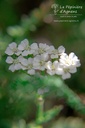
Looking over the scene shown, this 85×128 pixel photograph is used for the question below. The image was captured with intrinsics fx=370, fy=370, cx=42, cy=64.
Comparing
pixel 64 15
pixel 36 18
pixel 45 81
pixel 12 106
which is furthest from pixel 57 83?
pixel 36 18

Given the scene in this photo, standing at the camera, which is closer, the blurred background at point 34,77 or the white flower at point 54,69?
the white flower at point 54,69

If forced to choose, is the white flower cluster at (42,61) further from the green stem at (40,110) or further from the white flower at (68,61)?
the green stem at (40,110)

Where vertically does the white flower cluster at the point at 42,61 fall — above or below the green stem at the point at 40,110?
above

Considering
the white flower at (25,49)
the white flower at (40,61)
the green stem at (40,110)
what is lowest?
the green stem at (40,110)

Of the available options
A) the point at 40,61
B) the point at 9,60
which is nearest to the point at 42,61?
the point at 40,61

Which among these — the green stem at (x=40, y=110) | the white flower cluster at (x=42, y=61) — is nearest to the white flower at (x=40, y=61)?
the white flower cluster at (x=42, y=61)

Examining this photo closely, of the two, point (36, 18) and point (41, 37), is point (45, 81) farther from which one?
point (41, 37)
